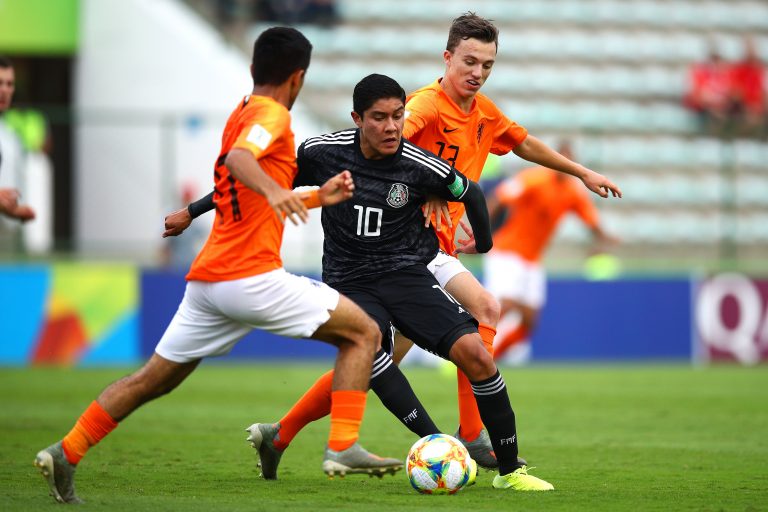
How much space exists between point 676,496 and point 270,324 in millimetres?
2146

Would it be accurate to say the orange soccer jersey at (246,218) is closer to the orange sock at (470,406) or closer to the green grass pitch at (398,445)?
the green grass pitch at (398,445)

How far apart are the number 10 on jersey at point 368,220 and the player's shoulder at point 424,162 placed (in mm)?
296

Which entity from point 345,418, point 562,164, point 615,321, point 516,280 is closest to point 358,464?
point 345,418

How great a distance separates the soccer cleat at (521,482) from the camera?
6612 millimetres

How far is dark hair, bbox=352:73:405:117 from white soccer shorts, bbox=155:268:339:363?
100 cm

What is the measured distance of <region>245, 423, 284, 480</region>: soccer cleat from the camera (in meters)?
7.03

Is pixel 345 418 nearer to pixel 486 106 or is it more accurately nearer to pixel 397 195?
pixel 397 195

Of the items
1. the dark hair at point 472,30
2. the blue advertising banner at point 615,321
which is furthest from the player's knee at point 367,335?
the blue advertising banner at point 615,321

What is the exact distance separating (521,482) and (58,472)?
7.46 ft

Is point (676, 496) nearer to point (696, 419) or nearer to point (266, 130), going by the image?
point (266, 130)

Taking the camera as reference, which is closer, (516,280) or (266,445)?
(266,445)

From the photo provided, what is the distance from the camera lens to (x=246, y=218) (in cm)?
601

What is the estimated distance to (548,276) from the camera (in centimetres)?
1741

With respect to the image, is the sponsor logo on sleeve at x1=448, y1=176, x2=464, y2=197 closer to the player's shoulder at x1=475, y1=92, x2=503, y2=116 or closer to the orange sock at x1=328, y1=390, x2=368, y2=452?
the player's shoulder at x1=475, y1=92, x2=503, y2=116
